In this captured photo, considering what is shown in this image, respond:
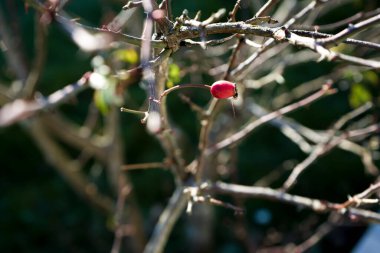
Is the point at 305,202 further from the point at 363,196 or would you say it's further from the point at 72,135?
the point at 72,135

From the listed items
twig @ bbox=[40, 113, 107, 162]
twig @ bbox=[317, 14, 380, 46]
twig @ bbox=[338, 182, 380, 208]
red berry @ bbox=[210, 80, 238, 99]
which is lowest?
red berry @ bbox=[210, 80, 238, 99]

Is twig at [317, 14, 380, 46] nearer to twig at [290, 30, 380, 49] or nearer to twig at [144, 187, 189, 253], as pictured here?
twig at [290, 30, 380, 49]

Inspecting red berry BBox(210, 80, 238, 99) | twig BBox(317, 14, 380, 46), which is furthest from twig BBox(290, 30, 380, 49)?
red berry BBox(210, 80, 238, 99)

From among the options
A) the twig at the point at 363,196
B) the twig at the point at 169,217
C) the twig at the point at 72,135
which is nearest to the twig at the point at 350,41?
the twig at the point at 363,196

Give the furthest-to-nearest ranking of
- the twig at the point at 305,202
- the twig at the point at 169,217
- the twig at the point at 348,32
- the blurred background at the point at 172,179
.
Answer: the blurred background at the point at 172,179 < the twig at the point at 169,217 < the twig at the point at 305,202 < the twig at the point at 348,32

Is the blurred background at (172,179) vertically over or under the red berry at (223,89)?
over

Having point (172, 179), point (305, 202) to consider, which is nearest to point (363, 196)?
point (305, 202)

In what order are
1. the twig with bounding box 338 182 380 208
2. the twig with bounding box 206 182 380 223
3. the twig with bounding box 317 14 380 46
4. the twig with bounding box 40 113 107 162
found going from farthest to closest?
1. the twig with bounding box 40 113 107 162
2. the twig with bounding box 206 182 380 223
3. the twig with bounding box 338 182 380 208
4. the twig with bounding box 317 14 380 46

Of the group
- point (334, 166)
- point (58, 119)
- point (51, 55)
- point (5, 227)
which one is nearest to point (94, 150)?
point (58, 119)

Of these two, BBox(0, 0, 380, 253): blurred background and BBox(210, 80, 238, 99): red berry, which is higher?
BBox(0, 0, 380, 253): blurred background

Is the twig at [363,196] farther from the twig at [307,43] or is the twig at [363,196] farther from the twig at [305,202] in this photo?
Answer: the twig at [307,43]

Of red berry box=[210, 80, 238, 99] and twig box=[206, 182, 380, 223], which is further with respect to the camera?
twig box=[206, 182, 380, 223]

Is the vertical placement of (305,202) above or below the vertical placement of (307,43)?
above

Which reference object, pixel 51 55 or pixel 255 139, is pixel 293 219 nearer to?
pixel 255 139
